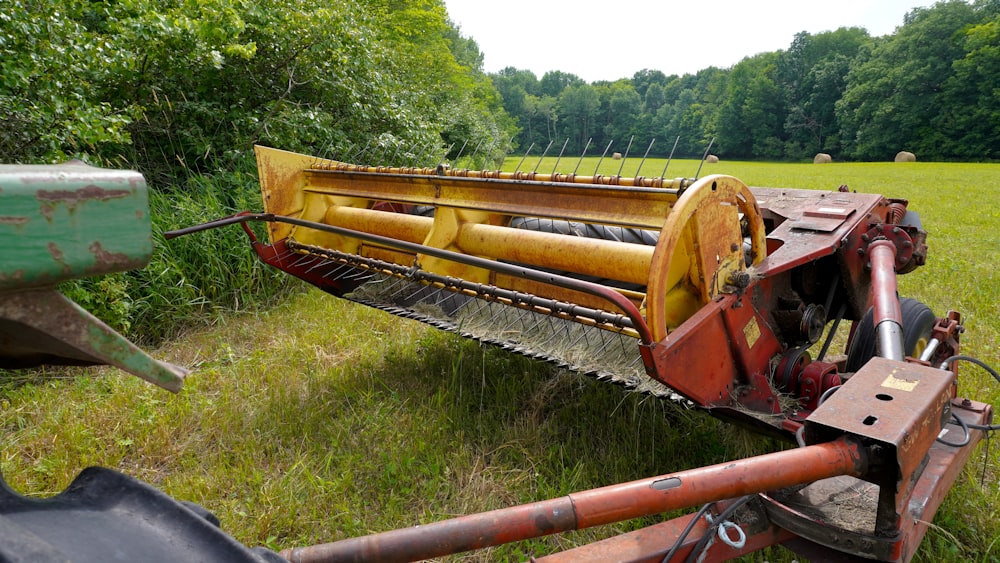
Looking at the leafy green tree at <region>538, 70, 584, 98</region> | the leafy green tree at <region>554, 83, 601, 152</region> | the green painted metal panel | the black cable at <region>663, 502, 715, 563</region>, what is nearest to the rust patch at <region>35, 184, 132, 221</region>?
the green painted metal panel

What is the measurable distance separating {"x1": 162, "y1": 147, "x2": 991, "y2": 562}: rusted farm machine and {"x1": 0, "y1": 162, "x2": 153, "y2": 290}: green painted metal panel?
811 mm

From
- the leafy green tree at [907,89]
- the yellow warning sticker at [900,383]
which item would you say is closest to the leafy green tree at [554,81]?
the leafy green tree at [907,89]

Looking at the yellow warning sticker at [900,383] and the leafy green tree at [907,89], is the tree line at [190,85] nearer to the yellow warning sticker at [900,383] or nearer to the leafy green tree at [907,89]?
the yellow warning sticker at [900,383]

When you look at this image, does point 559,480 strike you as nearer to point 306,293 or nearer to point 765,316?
point 765,316

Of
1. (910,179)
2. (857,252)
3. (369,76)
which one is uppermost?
(369,76)

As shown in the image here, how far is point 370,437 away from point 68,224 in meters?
2.65

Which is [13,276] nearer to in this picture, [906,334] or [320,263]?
[320,263]

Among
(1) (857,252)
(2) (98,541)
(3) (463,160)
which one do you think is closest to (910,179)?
(3) (463,160)

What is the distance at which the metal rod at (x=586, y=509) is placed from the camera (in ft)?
4.46

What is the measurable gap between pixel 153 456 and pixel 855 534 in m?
3.24

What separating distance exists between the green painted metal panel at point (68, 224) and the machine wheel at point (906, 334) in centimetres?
332

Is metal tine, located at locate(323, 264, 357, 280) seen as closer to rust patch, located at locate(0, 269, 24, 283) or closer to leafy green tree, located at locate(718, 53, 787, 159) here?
rust patch, located at locate(0, 269, 24, 283)

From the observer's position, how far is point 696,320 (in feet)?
7.66

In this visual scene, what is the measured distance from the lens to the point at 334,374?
164 inches
